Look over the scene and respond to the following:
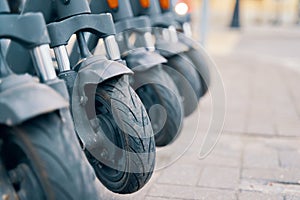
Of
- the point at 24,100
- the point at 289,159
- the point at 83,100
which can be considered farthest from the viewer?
the point at 289,159

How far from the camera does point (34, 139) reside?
1.80 metres

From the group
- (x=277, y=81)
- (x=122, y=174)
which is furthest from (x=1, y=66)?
(x=277, y=81)

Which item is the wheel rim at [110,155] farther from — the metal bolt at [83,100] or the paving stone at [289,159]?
the paving stone at [289,159]

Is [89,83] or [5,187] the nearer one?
[5,187]

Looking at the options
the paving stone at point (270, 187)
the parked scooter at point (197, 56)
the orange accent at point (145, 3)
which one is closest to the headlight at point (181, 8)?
the parked scooter at point (197, 56)

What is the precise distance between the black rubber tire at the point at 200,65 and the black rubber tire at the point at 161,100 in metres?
0.83

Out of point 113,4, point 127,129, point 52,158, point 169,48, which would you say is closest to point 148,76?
point 113,4

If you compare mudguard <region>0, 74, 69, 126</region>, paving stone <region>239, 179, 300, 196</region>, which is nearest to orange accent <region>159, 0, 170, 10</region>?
paving stone <region>239, 179, 300, 196</region>

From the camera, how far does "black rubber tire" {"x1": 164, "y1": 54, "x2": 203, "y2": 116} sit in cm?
393

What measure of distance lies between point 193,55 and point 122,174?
1949 mm

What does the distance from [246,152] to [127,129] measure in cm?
174

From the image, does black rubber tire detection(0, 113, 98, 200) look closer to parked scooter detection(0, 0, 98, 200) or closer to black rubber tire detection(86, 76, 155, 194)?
parked scooter detection(0, 0, 98, 200)

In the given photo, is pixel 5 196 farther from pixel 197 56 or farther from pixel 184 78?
pixel 197 56

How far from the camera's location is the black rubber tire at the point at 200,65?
4.25 meters
